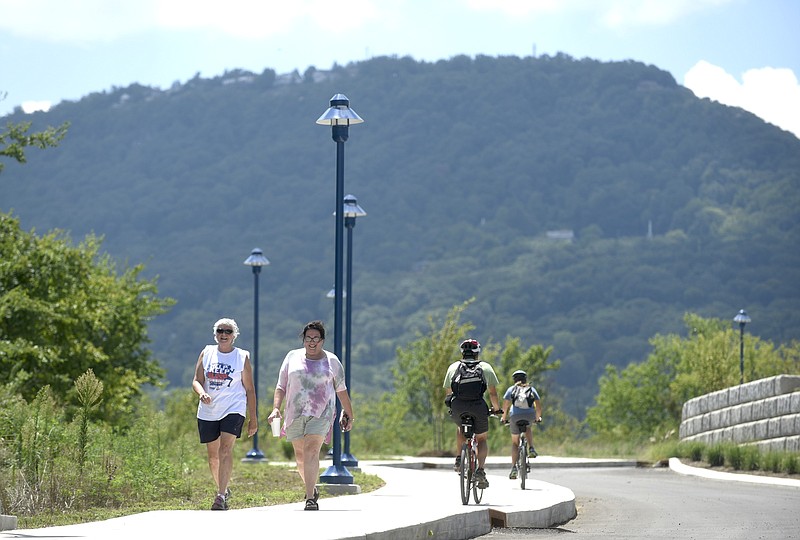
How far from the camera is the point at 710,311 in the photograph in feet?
504

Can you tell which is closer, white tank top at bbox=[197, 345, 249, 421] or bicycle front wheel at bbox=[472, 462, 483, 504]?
white tank top at bbox=[197, 345, 249, 421]

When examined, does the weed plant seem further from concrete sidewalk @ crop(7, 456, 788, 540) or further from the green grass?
concrete sidewalk @ crop(7, 456, 788, 540)

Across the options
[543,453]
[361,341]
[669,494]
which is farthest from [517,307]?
[669,494]

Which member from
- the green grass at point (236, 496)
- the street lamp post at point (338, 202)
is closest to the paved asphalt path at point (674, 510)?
the green grass at point (236, 496)

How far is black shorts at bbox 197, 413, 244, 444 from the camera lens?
41.0ft

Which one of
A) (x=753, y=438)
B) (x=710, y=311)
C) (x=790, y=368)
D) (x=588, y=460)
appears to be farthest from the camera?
(x=710, y=311)

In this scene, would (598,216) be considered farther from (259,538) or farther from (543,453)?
(259,538)

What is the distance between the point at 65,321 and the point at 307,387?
20.0 meters

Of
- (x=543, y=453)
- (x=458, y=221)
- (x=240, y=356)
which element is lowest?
(x=543, y=453)

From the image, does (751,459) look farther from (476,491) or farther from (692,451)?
(476,491)

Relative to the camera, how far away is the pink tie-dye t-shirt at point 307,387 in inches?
483

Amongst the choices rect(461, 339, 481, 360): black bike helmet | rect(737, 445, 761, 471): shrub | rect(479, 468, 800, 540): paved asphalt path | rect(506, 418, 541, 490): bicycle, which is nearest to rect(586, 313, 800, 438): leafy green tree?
rect(737, 445, 761, 471): shrub

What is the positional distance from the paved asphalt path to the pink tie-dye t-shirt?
2.03 metres

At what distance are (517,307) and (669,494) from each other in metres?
138
